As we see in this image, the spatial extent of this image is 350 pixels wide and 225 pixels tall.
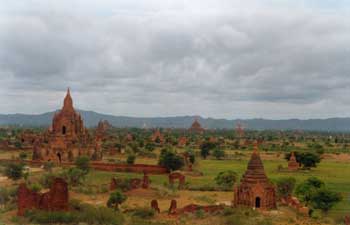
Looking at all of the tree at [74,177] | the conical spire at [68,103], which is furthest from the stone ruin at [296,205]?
the conical spire at [68,103]

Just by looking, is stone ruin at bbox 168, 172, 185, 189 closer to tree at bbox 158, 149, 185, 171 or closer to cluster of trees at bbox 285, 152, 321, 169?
tree at bbox 158, 149, 185, 171

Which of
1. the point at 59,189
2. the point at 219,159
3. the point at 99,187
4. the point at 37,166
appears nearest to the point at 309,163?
the point at 219,159

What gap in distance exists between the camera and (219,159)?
233 ft

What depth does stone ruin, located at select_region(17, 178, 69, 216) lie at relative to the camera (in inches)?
979

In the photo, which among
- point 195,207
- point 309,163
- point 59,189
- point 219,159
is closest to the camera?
point 59,189

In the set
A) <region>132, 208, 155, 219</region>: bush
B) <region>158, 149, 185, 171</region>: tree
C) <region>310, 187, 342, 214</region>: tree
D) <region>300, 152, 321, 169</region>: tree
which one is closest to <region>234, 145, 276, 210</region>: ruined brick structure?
<region>310, 187, 342, 214</region>: tree

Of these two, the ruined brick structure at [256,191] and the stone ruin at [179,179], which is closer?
the ruined brick structure at [256,191]

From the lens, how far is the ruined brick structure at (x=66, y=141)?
58781 mm

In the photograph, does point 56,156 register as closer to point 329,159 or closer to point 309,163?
point 309,163

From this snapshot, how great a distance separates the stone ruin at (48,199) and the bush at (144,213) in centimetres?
427

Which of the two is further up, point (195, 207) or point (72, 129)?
point (72, 129)

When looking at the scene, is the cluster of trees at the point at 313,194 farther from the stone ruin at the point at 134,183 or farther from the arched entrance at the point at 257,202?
the stone ruin at the point at 134,183

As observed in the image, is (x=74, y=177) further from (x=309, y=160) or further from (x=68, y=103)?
(x=309, y=160)

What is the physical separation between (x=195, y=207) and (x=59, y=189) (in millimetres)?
8619
